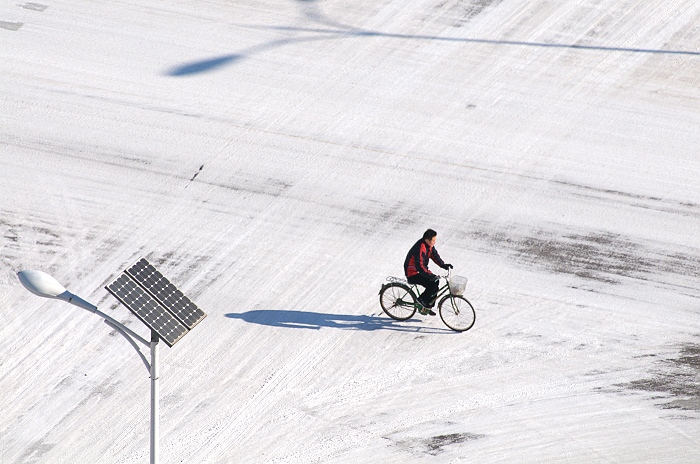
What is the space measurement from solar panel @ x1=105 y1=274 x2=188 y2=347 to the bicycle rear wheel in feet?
14.3

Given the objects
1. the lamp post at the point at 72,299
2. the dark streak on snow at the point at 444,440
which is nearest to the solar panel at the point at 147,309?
the lamp post at the point at 72,299

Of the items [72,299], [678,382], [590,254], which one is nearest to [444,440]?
[678,382]

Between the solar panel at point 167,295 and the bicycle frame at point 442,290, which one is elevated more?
the solar panel at point 167,295

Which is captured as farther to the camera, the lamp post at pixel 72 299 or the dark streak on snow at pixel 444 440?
the dark streak on snow at pixel 444 440

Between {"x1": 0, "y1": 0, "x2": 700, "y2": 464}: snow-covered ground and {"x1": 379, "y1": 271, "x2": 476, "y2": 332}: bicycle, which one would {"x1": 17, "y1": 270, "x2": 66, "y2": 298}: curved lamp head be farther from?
{"x1": 379, "y1": 271, "x2": 476, "y2": 332}: bicycle

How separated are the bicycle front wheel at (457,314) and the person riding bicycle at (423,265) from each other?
11.1 inches

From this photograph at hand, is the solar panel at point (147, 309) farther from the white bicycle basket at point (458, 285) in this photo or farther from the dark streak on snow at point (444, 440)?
the white bicycle basket at point (458, 285)

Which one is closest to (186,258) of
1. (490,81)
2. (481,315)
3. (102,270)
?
(102,270)

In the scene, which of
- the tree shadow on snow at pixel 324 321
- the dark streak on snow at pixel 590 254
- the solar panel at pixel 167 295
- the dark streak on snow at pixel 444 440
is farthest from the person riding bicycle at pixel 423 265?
the solar panel at pixel 167 295

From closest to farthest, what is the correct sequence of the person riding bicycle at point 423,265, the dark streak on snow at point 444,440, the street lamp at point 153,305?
the street lamp at point 153,305, the dark streak on snow at point 444,440, the person riding bicycle at point 423,265

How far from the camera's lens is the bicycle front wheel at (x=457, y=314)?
1443cm

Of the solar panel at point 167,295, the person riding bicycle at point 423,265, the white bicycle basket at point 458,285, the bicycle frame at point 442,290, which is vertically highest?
the solar panel at point 167,295

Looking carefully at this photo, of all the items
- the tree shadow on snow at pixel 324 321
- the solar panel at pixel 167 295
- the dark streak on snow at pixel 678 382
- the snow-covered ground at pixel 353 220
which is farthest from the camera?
the tree shadow on snow at pixel 324 321

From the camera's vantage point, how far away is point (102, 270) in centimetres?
1546
